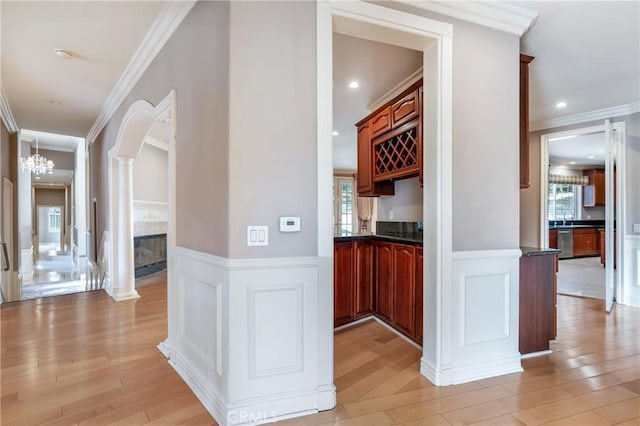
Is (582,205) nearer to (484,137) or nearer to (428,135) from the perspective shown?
(484,137)

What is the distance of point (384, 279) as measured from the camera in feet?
11.2

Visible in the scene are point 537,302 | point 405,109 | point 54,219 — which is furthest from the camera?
point 54,219

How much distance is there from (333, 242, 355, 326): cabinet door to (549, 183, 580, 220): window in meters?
9.04

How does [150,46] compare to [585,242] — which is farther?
[585,242]

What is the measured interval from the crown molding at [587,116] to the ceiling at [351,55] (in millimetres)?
130

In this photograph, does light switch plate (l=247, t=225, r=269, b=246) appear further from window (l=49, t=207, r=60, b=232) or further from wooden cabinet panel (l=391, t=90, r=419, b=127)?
window (l=49, t=207, r=60, b=232)

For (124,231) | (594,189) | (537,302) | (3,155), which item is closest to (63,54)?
(124,231)

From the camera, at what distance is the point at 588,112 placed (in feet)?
15.4

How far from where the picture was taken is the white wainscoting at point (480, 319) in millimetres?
2352

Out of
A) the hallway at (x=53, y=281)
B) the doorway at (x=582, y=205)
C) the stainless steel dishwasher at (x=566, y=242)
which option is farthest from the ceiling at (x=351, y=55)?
the stainless steel dishwasher at (x=566, y=242)

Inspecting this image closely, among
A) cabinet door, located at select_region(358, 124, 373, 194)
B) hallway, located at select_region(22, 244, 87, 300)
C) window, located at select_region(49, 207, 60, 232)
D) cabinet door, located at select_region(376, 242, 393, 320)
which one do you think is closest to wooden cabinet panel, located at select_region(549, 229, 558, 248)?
cabinet door, located at select_region(358, 124, 373, 194)

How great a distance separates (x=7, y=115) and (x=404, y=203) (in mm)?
5973

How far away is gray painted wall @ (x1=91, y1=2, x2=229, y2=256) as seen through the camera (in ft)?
6.34

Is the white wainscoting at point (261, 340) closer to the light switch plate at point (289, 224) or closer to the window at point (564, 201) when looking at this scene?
the light switch plate at point (289, 224)
